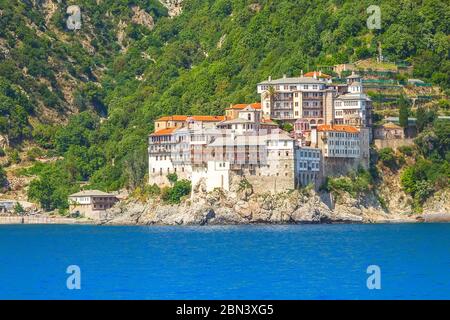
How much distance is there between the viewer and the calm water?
7381cm

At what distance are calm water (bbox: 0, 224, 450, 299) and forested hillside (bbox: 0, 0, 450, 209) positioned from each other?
26.6m

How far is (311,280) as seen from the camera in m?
78.8

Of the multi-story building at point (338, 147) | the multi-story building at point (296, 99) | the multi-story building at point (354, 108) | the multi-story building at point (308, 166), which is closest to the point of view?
the multi-story building at point (308, 166)

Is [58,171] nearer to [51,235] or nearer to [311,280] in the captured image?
[51,235]

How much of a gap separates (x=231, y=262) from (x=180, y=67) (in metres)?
100

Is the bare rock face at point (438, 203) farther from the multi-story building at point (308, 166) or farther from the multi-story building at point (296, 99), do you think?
the multi-story building at point (296, 99)

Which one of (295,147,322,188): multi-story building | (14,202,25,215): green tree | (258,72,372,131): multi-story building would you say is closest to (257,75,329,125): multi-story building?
(258,72,372,131): multi-story building

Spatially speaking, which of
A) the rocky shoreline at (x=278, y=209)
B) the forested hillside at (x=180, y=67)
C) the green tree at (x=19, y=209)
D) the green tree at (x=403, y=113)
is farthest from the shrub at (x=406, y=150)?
the green tree at (x=19, y=209)

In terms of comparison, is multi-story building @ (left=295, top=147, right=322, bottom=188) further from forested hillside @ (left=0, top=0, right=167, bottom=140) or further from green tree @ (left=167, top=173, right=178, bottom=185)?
forested hillside @ (left=0, top=0, right=167, bottom=140)

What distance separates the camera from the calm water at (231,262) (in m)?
73.8

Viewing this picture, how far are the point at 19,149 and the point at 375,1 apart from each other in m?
41.0

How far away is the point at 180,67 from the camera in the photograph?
188750mm

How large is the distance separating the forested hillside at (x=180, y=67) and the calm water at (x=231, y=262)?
26.6 m

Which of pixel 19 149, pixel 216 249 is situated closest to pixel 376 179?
pixel 216 249
